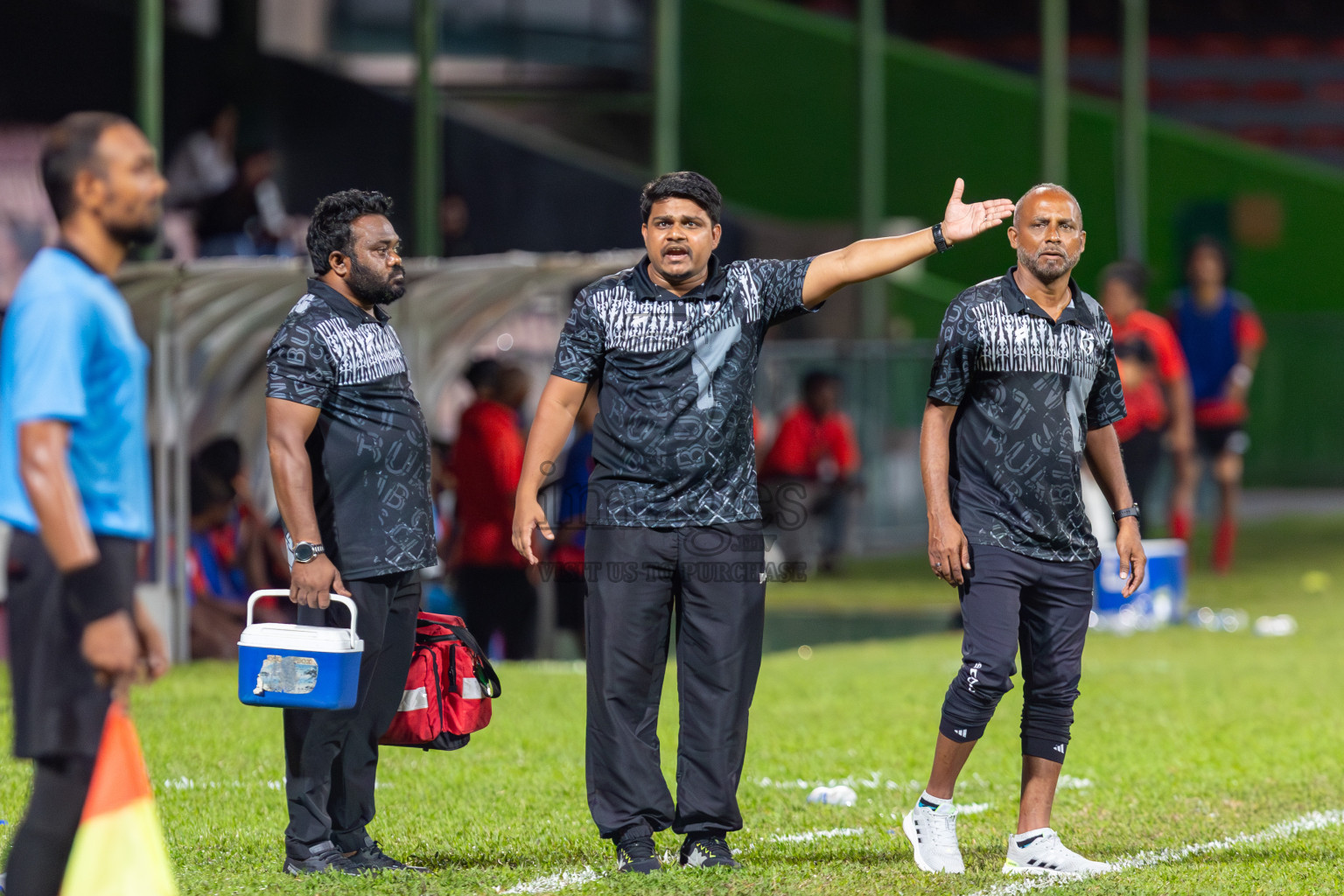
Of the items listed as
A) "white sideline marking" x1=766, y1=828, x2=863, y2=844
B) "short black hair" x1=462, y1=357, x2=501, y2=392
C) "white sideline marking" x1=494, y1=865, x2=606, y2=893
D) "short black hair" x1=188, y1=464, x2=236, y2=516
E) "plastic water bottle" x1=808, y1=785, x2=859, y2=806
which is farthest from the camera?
"short black hair" x1=462, y1=357, x2=501, y2=392

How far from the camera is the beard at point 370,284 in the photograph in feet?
18.6

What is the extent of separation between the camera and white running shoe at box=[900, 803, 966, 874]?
566 cm

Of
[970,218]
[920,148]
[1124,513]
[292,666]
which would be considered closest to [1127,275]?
[1124,513]

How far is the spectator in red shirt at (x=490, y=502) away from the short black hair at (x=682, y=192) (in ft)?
18.0

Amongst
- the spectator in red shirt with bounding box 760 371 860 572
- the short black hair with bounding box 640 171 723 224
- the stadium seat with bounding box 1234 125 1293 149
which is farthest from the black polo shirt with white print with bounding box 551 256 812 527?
the stadium seat with bounding box 1234 125 1293 149

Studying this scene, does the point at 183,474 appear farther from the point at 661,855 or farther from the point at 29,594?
the point at 29,594

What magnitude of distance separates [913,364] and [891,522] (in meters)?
1.72

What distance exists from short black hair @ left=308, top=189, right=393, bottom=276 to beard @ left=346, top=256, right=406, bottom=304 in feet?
0.21

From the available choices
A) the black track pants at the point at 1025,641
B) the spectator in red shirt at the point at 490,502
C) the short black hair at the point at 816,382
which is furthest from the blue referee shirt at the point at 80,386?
the short black hair at the point at 816,382

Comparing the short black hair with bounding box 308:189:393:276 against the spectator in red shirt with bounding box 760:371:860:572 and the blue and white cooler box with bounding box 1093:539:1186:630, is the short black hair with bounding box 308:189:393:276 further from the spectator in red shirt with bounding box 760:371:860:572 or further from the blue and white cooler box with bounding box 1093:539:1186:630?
the spectator in red shirt with bounding box 760:371:860:572

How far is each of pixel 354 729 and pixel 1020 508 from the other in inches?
79.8

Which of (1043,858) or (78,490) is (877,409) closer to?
(1043,858)

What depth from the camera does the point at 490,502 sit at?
1120 cm

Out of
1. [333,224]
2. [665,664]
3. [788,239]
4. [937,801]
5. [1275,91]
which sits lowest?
[937,801]
